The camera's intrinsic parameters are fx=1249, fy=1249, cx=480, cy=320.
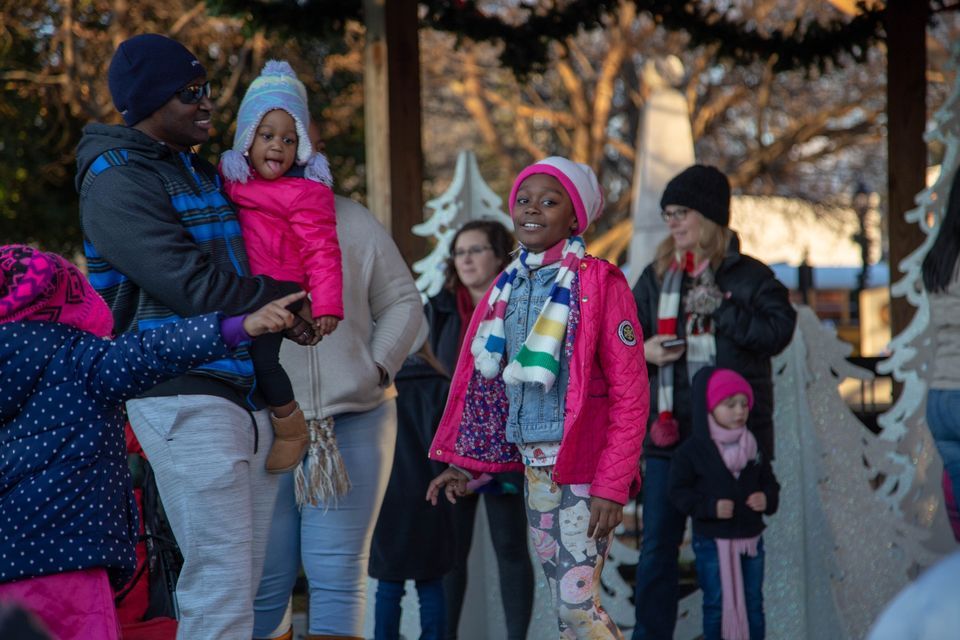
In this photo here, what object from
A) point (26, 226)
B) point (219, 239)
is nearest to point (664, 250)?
point (219, 239)

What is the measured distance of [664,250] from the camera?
5277mm

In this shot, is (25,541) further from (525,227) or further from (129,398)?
(525,227)

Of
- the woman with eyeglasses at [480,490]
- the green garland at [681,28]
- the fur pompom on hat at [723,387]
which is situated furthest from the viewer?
the green garland at [681,28]

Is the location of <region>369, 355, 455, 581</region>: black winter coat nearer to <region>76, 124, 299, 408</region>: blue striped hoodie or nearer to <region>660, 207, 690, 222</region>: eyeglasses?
<region>660, 207, 690, 222</region>: eyeglasses

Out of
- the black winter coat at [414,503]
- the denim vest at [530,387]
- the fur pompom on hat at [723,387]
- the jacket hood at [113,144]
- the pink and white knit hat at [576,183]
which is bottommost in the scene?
the black winter coat at [414,503]

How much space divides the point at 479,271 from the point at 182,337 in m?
2.56

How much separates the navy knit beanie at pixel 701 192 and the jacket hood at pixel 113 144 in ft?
7.77

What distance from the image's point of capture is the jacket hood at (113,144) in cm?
331

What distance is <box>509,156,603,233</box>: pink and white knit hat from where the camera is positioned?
12.7 ft

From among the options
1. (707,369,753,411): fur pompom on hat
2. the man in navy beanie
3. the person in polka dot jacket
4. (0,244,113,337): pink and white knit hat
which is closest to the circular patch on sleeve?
the man in navy beanie

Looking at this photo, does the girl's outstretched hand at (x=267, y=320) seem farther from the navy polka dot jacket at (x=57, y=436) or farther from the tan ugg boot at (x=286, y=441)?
the tan ugg boot at (x=286, y=441)

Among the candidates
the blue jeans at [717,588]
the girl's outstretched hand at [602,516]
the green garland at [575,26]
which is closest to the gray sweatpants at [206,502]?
the girl's outstretched hand at [602,516]

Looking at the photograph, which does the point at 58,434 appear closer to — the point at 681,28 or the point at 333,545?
the point at 333,545

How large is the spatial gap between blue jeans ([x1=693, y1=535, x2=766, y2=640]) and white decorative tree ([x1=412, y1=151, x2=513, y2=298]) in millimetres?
2033
